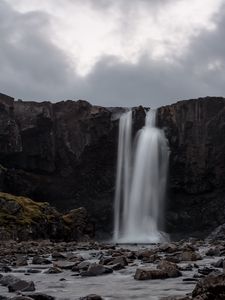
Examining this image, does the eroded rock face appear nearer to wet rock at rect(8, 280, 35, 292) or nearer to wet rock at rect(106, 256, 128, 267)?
wet rock at rect(106, 256, 128, 267)

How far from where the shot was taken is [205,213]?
85500 millimetres

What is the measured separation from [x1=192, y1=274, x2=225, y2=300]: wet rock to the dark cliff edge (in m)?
75.5

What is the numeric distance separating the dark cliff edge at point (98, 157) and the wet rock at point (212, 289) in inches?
2971

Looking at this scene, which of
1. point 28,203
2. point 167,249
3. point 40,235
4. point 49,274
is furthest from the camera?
point 28,203

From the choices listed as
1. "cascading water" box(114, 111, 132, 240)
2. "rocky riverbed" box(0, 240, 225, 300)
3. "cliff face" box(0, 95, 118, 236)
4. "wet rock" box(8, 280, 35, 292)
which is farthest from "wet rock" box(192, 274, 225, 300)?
"cliff face" box(0, 95, 118, 236)

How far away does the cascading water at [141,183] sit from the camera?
84188 millimetres

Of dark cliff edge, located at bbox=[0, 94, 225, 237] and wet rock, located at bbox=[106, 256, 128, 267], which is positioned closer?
wet rock, located at bbox=[106, 256, 128, 267]

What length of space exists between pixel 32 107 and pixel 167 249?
59803mm

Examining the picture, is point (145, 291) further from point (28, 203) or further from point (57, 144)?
point (57, 144)

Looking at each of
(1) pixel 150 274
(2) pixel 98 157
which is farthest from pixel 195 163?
(1) pixel 150 274

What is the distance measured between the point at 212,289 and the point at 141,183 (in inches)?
2962

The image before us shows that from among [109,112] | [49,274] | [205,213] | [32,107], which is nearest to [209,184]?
[205,213]

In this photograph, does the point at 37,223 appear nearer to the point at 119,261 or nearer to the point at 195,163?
the point at 195,163

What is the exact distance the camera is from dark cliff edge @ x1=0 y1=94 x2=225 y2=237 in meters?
86.0
